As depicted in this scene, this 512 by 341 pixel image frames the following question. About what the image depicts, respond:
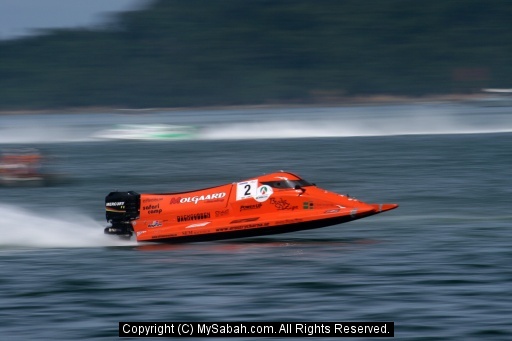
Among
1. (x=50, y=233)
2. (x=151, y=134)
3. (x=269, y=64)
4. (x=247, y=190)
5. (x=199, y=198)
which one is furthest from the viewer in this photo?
(x=269, y=64)

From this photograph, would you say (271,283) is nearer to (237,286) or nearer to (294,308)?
(237,286)

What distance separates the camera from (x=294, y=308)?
12.9 metres

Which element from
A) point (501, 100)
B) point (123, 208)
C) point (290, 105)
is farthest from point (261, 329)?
point (290, 105)

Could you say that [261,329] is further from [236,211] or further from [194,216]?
[194,216]

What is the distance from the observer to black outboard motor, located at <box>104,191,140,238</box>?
1750cm

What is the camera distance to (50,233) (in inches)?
762

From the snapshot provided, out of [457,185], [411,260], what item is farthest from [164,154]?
[411,260]

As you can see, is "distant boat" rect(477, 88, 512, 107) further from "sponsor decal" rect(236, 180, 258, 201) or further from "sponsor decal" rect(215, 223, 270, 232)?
"sponsor decal" rect(215, 223, 270, 232)

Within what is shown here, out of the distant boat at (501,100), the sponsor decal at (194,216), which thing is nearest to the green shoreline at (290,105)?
the distant boat at (501,100)

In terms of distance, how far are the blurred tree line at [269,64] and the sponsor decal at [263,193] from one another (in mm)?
144938

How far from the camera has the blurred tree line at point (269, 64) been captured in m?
168

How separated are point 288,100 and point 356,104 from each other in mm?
10853

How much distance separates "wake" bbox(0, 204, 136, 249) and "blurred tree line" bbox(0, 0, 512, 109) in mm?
141727

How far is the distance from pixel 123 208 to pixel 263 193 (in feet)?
7.89
